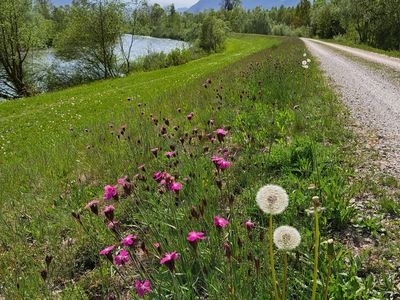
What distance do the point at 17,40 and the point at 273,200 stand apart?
1467 inches

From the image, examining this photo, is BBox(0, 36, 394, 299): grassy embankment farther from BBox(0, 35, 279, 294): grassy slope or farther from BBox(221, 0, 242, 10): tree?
BBox(221, 0, 242, 10): tree

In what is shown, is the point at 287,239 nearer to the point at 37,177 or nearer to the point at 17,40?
the point at 37,177

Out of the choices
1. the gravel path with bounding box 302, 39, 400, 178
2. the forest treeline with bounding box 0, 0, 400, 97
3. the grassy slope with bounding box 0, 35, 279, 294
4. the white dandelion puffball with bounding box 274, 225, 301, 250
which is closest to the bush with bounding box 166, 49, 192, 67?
the forest treeline with bounding box 0, 0, 400, 97

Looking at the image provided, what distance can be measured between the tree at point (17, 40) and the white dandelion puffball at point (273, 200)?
3595cm

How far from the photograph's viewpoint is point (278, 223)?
3535 mm

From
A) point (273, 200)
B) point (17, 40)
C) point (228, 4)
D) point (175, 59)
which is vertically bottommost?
point (175, 59)

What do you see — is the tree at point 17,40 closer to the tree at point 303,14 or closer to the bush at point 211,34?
the bush at point 211,34

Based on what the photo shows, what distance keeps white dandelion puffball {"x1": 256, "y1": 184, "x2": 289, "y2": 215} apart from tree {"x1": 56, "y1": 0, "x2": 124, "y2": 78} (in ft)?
131

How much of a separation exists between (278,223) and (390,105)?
7329 millimetres

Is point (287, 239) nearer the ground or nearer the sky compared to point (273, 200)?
nearer the ground

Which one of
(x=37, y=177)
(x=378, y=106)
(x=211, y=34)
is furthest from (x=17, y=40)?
(x=378, y=106)

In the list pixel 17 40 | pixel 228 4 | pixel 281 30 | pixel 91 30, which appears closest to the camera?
pixel 17 40

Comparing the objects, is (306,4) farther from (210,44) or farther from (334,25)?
(210,44)

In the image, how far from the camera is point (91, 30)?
124 feet
